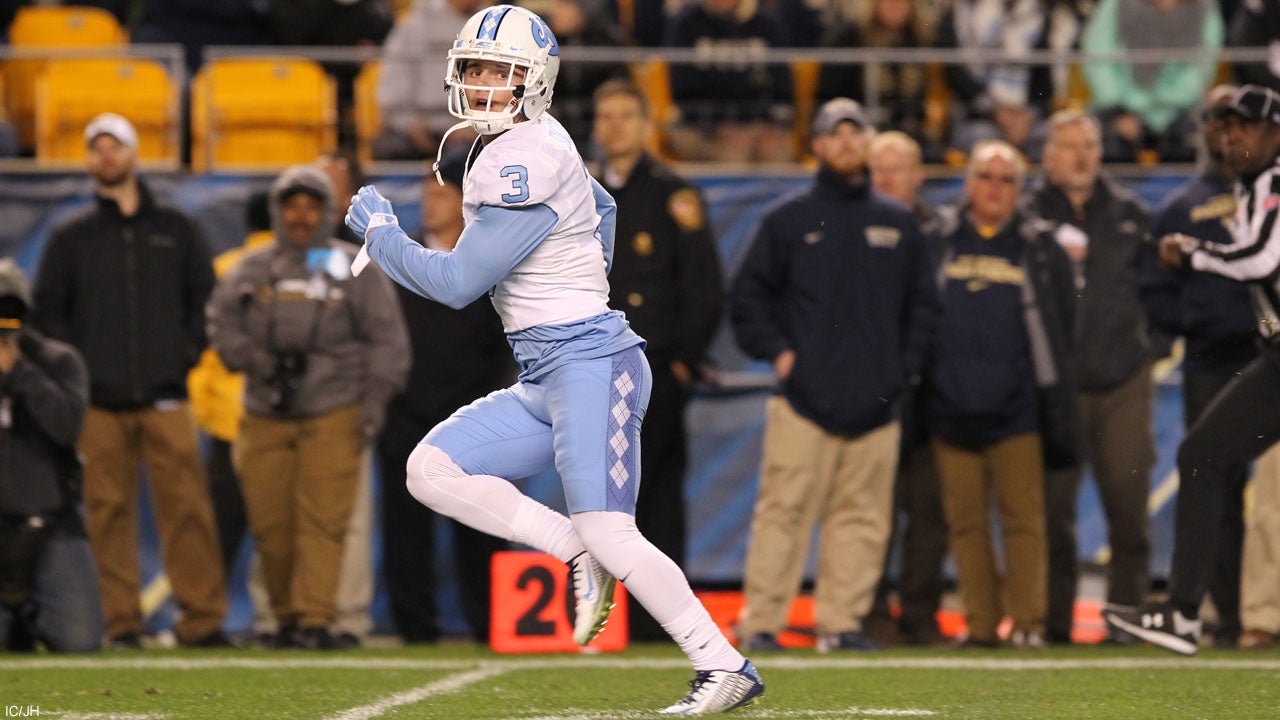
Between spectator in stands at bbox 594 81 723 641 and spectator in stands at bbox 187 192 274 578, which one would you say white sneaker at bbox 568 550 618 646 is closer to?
spectator in stands at bbox 594 81 723 641

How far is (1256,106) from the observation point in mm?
6941

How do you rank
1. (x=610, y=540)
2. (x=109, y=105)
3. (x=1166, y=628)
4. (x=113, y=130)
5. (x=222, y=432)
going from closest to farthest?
(x=610, y=540)
(x=1166, y=628)
(x=113, y=130)
(x=222, y=432)
(x=109, y=105)

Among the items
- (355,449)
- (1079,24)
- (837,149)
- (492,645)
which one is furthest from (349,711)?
(1079,24)

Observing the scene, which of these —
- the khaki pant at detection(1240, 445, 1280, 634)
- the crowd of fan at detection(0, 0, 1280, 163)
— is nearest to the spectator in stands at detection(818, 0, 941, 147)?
the crowd of fan at detection(0, 0, 1280, 163)

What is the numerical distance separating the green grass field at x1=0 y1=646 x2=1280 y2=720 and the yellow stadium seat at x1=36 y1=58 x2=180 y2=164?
3.10 meters

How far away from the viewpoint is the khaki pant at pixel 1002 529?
7855 mm

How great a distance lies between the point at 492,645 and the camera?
25.7 ft

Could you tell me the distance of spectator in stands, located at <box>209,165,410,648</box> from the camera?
812 cm

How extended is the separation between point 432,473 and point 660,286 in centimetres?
337

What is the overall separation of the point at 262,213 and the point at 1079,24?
191 inches

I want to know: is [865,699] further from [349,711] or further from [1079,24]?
[1079,24]

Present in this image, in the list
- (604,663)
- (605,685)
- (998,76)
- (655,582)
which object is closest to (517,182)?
(655,582)

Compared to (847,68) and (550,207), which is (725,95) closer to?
(847,68)

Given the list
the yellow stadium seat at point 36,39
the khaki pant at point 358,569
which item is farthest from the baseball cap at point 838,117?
the yellow stadium seat at point 36,39
